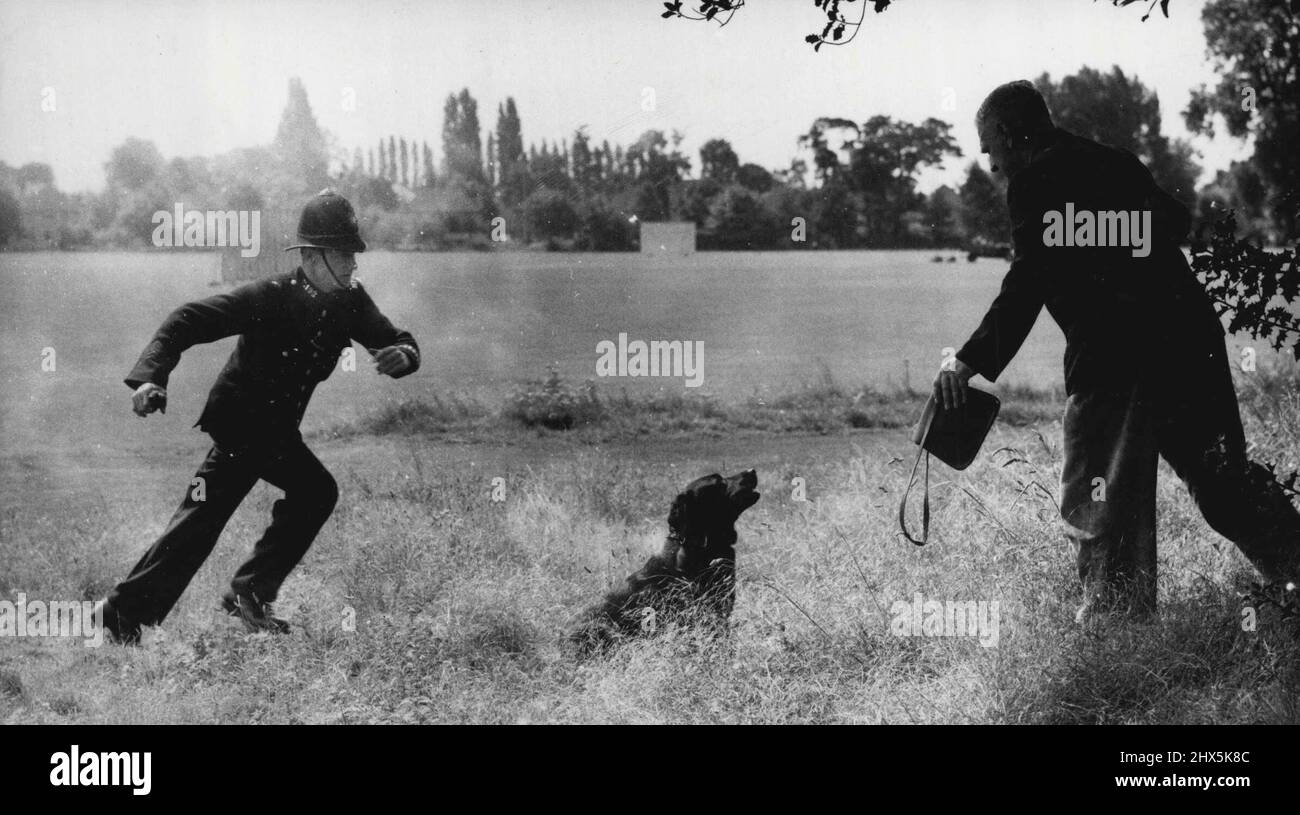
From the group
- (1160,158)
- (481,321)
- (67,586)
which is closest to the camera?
(67,586)

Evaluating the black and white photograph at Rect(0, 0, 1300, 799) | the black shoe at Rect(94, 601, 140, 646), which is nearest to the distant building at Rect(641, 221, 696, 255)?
the black and white photograph at Rect(0, 0, 1300, 799)

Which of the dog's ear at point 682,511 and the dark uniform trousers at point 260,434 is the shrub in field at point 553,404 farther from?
the dog's ear at point 682,511

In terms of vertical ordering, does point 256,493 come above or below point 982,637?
above

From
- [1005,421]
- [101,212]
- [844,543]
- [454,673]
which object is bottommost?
[454,673]

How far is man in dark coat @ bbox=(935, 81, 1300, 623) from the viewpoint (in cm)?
511

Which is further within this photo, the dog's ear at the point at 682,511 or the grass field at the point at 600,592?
the dog's ear at the point at 682,511

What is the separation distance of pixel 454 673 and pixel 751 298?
9.23 feet

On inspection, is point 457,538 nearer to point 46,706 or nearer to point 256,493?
point 256,493

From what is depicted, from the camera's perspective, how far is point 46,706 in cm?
514

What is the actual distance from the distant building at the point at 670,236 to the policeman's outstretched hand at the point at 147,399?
105 inches

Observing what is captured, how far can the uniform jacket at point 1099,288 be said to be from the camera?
5137 millimetres
